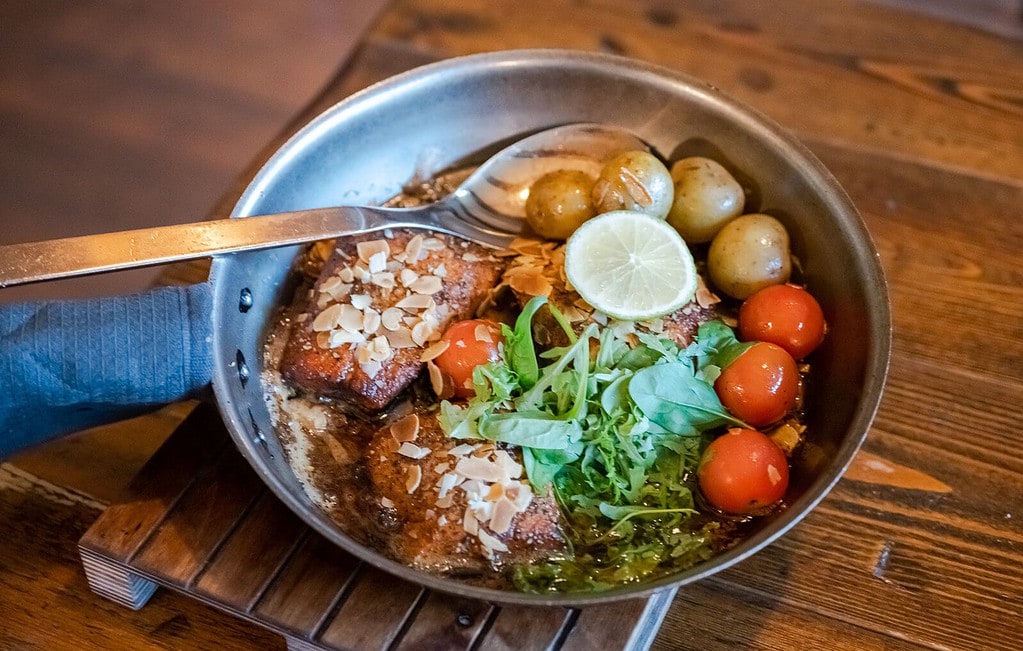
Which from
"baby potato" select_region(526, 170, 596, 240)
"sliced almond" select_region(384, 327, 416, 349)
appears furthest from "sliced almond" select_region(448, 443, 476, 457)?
"baby potato" select_region(526, 170, 596, 240)

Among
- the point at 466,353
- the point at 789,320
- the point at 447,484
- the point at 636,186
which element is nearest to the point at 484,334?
the point at 466,353

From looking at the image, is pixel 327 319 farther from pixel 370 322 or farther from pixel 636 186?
pixel 636 186

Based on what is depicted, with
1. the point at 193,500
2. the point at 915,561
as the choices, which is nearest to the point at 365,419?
the point at 193,500

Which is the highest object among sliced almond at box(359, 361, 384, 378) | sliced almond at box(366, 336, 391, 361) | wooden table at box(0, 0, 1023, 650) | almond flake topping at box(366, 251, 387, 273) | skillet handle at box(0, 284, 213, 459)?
skillet handle at box(0, 284, 213, 459)

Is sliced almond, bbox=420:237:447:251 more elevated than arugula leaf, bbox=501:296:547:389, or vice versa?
sliced almond, bbox=420:237:447:251

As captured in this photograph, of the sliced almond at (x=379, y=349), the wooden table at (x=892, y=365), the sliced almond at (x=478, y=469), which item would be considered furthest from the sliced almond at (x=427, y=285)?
the wooden table at (x=892, y=365)

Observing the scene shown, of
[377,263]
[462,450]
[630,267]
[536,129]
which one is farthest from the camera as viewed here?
[536,129]

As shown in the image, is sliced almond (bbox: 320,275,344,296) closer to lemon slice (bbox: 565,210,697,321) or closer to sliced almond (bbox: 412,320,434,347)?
sliced almond (bbox: 412,320,434,347)

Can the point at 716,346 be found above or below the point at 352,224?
below
